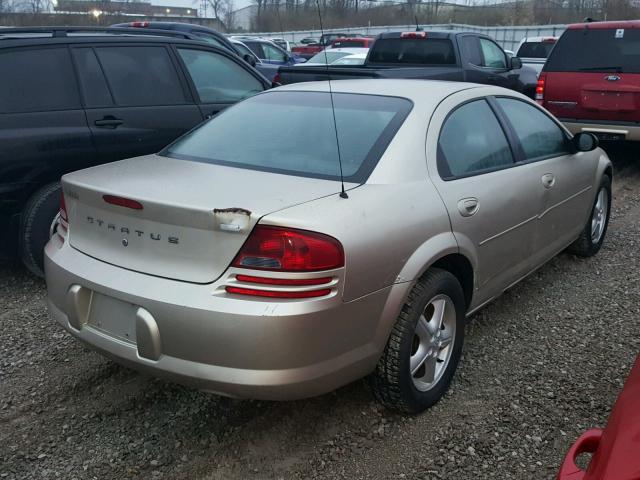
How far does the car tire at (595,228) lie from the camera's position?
519 cm

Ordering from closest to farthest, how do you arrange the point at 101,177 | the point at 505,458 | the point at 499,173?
the point at 505,458
the point at 101,177
the point at 499,173

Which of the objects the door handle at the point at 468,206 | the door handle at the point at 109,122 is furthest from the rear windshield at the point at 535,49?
the door handle at the point at 468,206

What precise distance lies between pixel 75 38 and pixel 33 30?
451 millimetres

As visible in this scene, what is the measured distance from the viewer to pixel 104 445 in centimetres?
289

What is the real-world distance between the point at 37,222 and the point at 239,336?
269 centimetres

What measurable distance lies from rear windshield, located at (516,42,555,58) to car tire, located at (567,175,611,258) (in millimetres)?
13224

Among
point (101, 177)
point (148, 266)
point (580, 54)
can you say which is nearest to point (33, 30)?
point (101, 177)

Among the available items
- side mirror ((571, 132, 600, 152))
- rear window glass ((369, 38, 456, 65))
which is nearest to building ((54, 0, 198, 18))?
Result: rear window glass ((369, 38, 456, 65))

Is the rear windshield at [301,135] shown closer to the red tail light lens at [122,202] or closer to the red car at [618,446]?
the red tail light lens at [122,202]

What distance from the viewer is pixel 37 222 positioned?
447 centimetres

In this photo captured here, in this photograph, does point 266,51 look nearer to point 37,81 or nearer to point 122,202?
point 37,81

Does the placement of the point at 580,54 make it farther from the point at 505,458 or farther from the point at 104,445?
the point at 104,445

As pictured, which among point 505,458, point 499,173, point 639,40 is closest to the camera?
point 505,458

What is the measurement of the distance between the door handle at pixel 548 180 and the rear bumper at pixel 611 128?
404 cm
